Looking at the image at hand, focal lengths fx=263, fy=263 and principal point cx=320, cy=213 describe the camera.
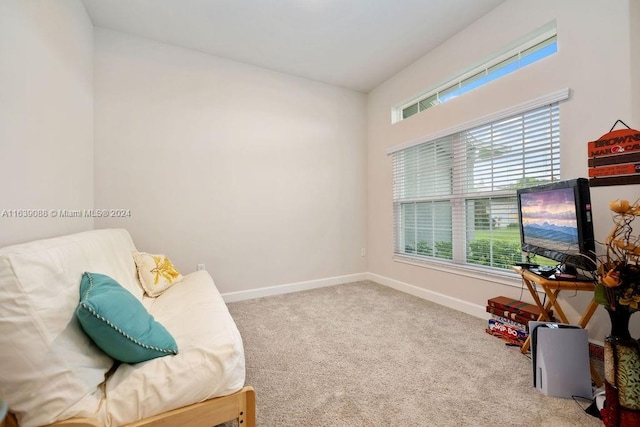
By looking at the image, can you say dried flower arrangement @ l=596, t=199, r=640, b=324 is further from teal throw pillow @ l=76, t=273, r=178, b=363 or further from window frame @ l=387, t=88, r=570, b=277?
teal throw pillow @ l=76, t=273, r=178, b=363

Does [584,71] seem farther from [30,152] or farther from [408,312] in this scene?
[30,152]

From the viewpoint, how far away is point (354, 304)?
2902 mm

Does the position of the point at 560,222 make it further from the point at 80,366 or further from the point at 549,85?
the point at 80,366

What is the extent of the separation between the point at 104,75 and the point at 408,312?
12.5 ft

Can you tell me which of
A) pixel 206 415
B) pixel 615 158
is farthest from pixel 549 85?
pixel 206 415

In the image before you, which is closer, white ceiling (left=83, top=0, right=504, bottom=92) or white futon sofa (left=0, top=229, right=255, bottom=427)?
white futon sofa (left=0, top=229, right=255, bottom=427)

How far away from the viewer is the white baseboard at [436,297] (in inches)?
98.3

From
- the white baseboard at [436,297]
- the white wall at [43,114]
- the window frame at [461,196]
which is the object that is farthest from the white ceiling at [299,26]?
the white baseboard at [436,297]

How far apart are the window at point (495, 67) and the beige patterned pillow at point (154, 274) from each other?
10.6 ft

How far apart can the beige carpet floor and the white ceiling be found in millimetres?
2832

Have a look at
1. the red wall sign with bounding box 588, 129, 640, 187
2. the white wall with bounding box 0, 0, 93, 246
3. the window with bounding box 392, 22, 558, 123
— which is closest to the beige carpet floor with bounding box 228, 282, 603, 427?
the red wall sign with bounding box 588, 129, 640, 187

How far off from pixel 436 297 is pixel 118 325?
9.33 ft

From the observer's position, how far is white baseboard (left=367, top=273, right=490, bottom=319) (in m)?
2.50

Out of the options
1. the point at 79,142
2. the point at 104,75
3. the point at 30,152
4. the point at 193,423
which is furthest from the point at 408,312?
the point at 104,75
